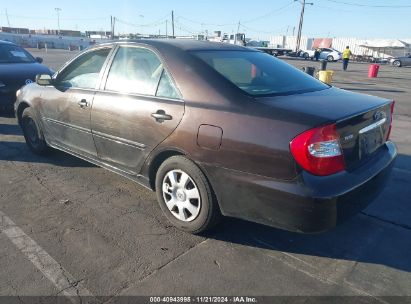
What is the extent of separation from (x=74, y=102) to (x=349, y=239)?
3.24m

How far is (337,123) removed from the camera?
97.3 inches

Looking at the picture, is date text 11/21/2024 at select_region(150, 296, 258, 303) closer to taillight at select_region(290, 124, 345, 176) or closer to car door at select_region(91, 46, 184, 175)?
taillight at select_region(290, 124, 345, 176)

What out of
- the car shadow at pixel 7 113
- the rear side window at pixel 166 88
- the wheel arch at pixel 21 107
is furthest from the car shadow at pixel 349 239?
the car shadow at pixel 7 113

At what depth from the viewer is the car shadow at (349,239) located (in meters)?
2.95

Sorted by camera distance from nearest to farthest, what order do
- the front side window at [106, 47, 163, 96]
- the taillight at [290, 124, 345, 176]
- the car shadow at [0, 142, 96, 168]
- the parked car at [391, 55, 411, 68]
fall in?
the taillight at [290, 124, 345, 176] < the front side window at [106, 47, 163, 96] < the car shadow at [0, 142, 96, 168] < the parked car at [391, 55, 411, 68]

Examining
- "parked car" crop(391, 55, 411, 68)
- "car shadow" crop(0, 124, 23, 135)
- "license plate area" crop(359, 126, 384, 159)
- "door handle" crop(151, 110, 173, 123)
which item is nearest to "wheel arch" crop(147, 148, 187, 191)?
"door handle" crop(151, 110, 173, 123)

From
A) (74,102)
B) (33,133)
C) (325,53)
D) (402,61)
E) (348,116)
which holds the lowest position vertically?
(33,133)

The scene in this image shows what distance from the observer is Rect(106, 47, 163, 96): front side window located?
337 cm

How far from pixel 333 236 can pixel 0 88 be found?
700 centimetres

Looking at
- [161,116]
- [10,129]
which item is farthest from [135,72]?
[10,129]

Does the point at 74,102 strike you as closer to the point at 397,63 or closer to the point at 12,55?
the point at 12,55

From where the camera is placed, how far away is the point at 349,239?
3.19 m

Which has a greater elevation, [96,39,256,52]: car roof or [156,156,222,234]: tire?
[96,39,256,52]: car roof

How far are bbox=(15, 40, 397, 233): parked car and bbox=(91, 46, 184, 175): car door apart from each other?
1 centimetres
